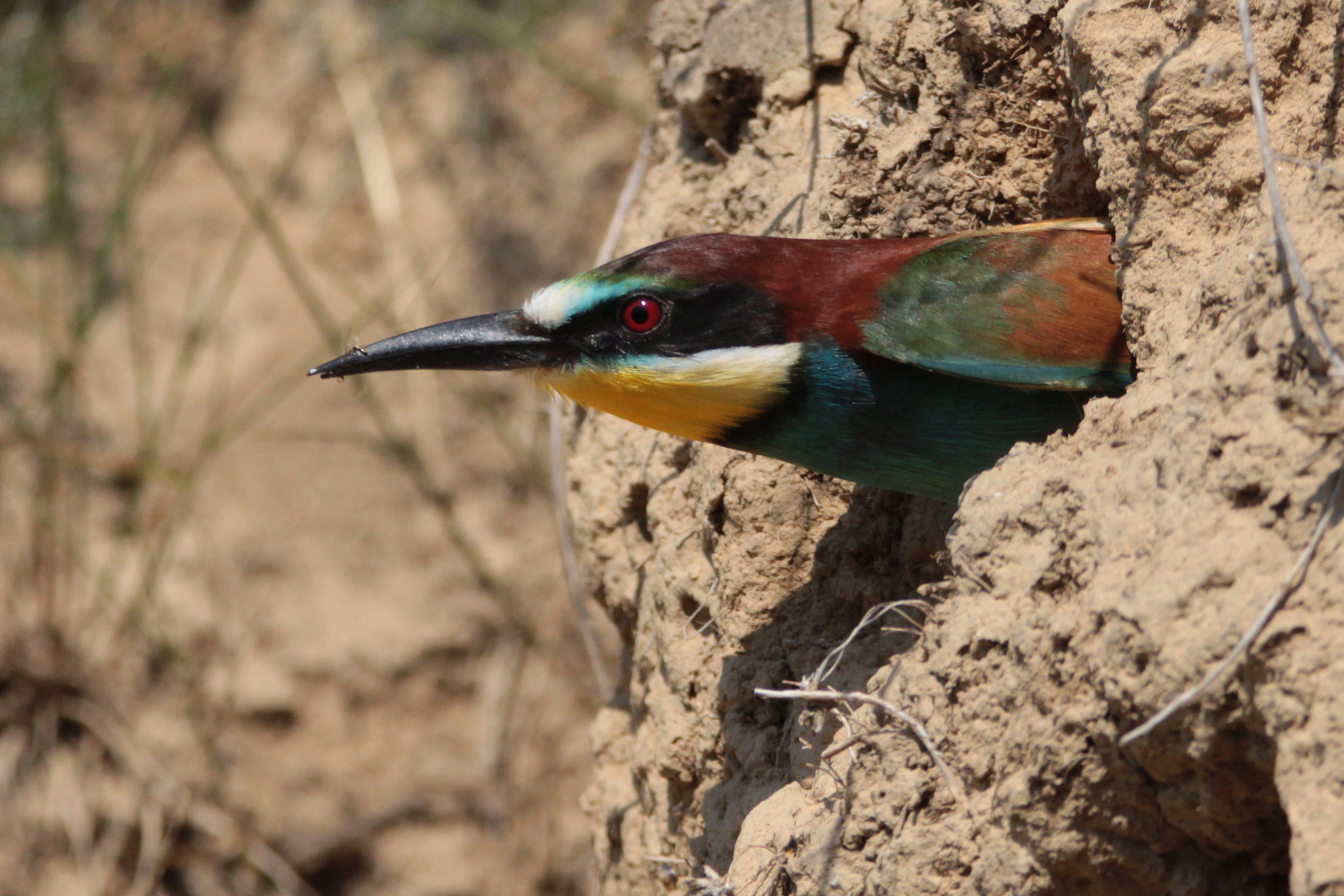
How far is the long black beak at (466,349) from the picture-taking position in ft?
7.25

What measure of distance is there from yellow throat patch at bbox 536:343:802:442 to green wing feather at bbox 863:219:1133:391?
0.17m

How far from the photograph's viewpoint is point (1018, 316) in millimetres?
2066

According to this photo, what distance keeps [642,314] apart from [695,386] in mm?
147

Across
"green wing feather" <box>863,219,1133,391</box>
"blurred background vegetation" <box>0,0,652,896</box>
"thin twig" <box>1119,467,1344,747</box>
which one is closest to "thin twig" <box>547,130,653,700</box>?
"green wing feather" <box>863,219,1133,391</box>

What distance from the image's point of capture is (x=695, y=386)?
214cm

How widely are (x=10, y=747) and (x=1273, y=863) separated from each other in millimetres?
3729

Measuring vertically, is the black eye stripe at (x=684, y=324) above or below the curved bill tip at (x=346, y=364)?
above

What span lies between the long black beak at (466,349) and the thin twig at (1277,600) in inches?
47.0

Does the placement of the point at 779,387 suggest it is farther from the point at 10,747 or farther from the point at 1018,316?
the point at 10,747

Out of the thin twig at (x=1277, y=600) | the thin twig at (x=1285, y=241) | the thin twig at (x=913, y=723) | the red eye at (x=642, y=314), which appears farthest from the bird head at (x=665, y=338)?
the thin twig at (x=1277, y=600)

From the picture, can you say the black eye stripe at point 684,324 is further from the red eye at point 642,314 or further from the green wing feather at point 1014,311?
the green wing feather at point 1014,311

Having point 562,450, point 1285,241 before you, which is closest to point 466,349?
point 562,450

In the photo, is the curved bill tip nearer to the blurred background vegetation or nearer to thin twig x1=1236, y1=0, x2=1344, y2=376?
thin twig x1=1236, y1=0, x2=1344, y2=376

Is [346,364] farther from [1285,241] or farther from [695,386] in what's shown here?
[1285,241]
